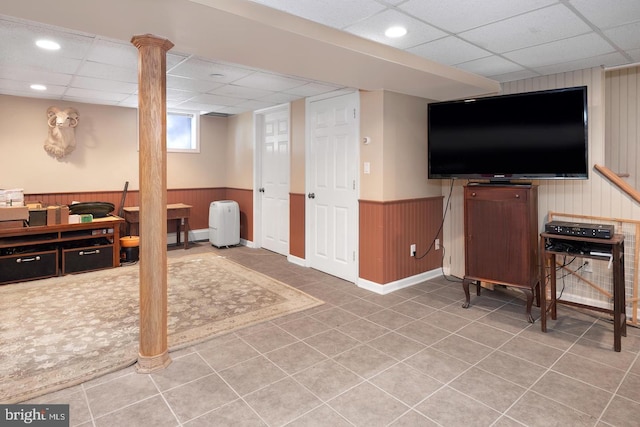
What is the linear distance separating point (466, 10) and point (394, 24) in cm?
46

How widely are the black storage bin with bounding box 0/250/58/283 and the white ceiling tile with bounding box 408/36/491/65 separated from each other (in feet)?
15.2

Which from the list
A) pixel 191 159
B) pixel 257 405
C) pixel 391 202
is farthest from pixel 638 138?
pixel 191 159

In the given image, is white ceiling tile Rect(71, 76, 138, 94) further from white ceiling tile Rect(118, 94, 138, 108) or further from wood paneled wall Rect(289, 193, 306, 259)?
wood paneled wall Rect(289, 193, 306, 259)

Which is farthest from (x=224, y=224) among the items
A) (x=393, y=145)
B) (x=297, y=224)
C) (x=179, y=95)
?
(x=393, y=145)

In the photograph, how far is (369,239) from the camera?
166 inches

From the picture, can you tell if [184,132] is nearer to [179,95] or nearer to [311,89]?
[179,95]

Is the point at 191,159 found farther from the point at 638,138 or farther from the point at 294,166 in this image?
the point at 638,138

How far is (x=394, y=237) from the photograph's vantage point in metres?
4.18

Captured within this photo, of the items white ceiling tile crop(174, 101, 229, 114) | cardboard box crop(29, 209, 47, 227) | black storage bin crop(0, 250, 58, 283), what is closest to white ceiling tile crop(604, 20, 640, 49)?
white ceiling tile crop(174, 101, 229, 114)

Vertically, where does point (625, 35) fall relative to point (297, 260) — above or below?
above

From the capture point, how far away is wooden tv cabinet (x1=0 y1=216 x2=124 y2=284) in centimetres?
433

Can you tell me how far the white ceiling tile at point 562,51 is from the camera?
9.36 ft

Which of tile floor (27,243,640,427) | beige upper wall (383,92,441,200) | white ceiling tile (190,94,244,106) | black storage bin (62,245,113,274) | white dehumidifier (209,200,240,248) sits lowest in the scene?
tile floor (27,243,640,427)

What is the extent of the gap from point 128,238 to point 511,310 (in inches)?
192
